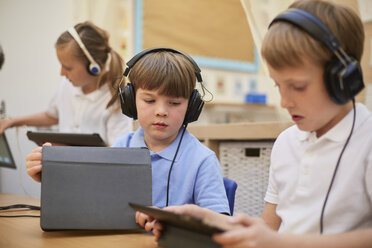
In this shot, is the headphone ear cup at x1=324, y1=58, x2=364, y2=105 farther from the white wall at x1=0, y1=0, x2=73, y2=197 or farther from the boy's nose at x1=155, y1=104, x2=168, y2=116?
the white wall at x1=0, y1=0, x2=73, y2=197

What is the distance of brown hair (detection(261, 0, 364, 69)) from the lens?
657mm

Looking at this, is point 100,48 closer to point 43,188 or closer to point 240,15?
point 43,188

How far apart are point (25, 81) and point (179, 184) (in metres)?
2.44

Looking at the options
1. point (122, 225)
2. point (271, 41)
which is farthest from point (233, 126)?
point (271, 41)

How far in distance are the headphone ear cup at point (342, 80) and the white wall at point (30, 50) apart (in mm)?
2393

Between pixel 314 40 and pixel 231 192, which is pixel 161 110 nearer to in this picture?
pixel 231 192

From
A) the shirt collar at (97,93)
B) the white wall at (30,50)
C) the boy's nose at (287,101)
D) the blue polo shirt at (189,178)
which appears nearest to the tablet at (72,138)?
the blue polo shirt at (189,178)

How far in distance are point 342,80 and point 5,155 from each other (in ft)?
5.11

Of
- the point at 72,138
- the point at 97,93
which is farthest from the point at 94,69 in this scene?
the point at 72,138

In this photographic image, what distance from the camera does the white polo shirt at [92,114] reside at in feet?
6.06

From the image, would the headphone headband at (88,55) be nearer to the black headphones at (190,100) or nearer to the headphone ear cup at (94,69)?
the headphone ear cup at (94,69)

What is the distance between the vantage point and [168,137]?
1.17 meters

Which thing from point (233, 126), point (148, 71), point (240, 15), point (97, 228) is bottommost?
point (97, 228)

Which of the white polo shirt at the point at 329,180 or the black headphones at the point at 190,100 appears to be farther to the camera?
the black headphones at the point at 190,100
